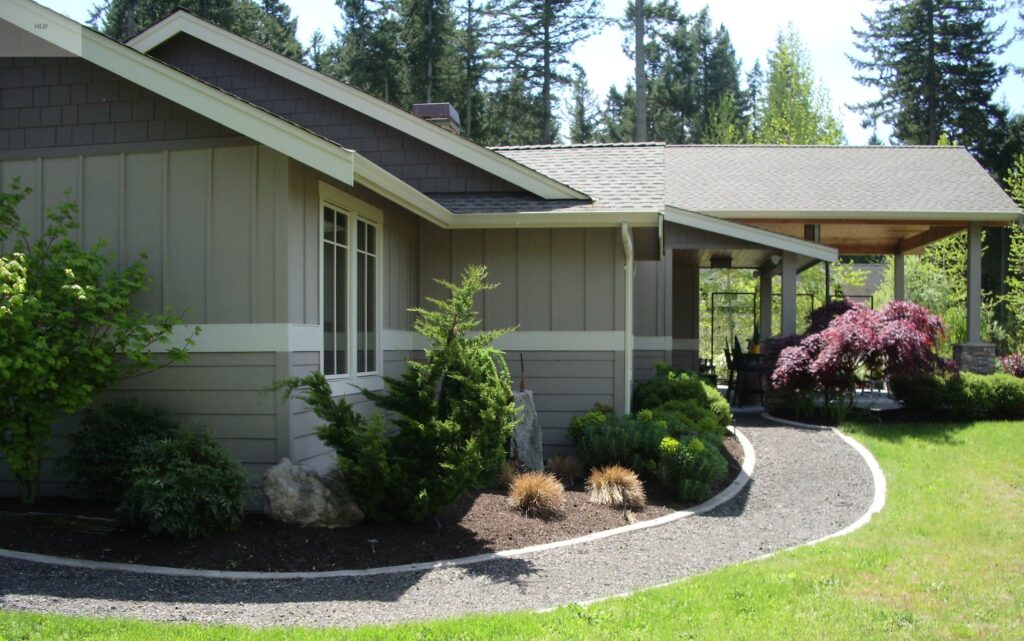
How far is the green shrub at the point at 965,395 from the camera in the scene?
12359 millimetres

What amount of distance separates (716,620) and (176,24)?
10.3m

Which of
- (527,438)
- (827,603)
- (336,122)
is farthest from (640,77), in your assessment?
(827,603)

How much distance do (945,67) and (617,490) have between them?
33.3m

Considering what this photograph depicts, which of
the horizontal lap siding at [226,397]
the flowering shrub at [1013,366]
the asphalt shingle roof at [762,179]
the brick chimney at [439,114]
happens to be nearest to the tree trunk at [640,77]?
the asphalt shingle roof at [762,179]

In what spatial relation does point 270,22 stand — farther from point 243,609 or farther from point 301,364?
point 243,609

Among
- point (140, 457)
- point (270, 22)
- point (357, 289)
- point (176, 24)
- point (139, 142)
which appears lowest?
point (140, 457)

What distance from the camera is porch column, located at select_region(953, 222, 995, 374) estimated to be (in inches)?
554

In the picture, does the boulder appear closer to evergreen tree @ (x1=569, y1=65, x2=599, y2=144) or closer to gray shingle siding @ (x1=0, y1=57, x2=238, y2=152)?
gray shingle siding @ (x1=0, y1=57, x2=238, y2=152)

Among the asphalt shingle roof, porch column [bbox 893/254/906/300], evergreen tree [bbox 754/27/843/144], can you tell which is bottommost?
porch column [bbox 893/254/906/300]

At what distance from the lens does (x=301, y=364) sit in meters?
6.86

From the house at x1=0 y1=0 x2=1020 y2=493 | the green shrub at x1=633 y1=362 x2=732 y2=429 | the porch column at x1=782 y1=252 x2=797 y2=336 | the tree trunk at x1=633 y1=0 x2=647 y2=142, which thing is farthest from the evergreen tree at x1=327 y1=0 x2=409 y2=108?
the green shrub at x1=633 y1=362 x2=732 y2=429

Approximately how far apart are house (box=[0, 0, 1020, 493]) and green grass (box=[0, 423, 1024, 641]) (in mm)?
2742

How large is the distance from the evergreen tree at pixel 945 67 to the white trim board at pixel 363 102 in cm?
2888

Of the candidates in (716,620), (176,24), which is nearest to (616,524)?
(716,620)
